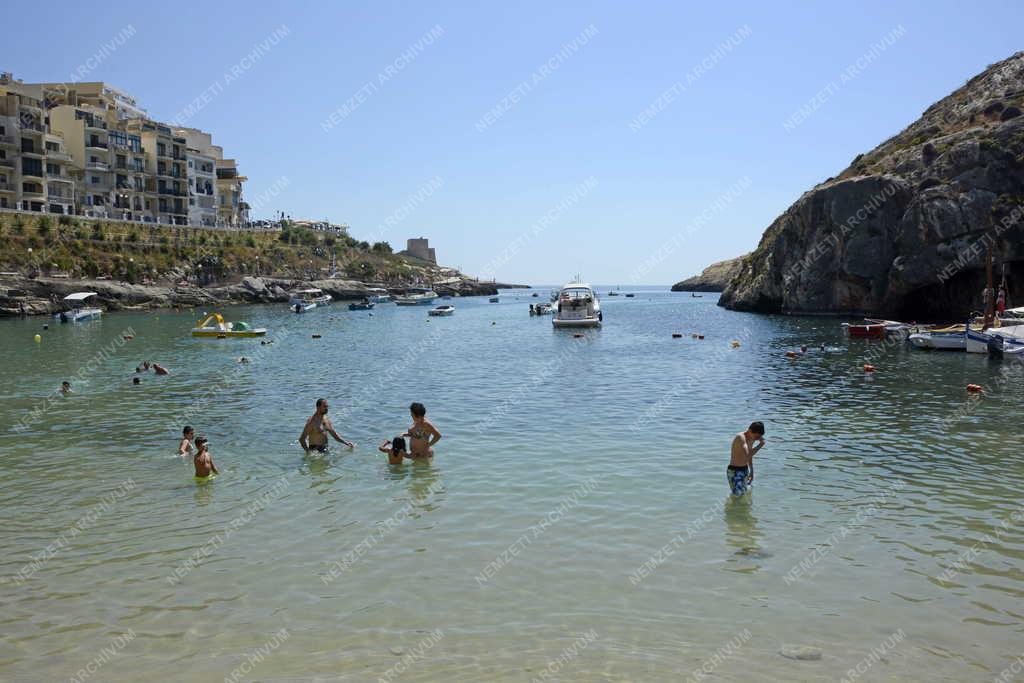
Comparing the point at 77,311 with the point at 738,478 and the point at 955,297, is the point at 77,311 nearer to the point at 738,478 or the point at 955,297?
the point at 738,478

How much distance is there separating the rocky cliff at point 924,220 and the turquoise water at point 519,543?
37.4 meters

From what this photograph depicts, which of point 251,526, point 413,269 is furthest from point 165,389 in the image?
point 413,269

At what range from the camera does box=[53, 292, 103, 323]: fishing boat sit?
2734 inches

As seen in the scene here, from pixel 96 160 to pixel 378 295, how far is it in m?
Answer: 51.1

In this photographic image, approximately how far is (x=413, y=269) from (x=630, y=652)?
173 meters

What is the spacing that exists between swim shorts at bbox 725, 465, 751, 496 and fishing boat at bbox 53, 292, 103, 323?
72528 millimetres

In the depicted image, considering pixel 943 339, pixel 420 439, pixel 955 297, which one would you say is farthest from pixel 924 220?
pixel 420 439

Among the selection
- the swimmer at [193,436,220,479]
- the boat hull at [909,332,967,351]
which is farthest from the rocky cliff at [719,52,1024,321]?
the swimmer at [193,436,220,479]

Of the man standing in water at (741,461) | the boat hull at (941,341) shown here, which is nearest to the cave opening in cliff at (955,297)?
the boat hull at (941,341)

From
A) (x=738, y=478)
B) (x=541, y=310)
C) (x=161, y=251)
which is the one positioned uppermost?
(x=161, y=251)

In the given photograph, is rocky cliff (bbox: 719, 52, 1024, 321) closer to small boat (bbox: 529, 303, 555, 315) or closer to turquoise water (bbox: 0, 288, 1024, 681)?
small boat (bbox: 529, 303, 555, 315)

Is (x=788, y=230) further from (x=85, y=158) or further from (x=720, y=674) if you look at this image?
(x=85, y=158)

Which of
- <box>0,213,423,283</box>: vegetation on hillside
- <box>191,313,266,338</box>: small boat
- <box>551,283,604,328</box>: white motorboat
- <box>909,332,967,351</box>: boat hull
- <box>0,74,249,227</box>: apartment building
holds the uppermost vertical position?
<box>0,74,249,227</box>: apartment building

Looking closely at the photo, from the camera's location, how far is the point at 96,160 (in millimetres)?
103875
